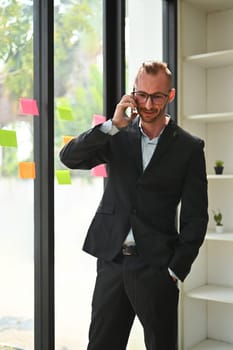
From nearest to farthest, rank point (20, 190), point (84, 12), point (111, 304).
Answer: point (111, 304) < point (20, 190) < point (84, 12)

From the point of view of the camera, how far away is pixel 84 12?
258cm

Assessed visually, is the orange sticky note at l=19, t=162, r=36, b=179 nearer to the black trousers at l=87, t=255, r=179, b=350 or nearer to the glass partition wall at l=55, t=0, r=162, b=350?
the glass partition wall at l=55, t=0, r=162, b=350

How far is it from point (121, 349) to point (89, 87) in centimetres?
130

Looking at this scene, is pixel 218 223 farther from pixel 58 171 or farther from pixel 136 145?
pixel 136 145

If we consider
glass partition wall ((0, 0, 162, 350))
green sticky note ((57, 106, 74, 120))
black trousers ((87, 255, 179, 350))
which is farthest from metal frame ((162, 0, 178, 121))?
black trousers ((87, 255, 179, 350))

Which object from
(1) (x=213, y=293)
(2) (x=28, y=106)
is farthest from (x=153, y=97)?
(1) (x=213, y=293)

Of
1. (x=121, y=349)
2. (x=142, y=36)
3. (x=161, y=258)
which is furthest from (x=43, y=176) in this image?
(x=142, y=36)

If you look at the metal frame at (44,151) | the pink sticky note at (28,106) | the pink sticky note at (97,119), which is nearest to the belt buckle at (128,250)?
the metal frame at (44,151)

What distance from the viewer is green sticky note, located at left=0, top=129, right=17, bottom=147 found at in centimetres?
208

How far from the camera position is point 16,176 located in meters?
2.19

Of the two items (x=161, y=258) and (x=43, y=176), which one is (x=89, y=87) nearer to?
(x=43, y=176)

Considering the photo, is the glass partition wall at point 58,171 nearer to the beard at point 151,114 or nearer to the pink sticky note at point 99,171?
the pink sticky note at point 99,171

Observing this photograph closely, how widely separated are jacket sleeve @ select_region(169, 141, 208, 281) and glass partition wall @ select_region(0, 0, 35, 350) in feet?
2.25

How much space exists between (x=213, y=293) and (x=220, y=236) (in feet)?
1.24
